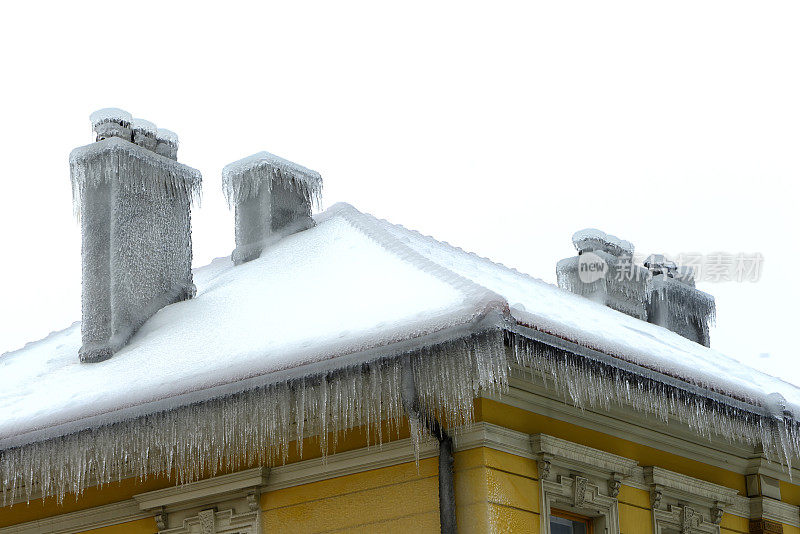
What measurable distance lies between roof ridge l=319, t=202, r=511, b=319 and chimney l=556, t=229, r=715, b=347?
384 cm

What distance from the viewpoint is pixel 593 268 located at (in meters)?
15.6

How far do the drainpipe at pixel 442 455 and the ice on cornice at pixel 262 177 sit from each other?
505cm

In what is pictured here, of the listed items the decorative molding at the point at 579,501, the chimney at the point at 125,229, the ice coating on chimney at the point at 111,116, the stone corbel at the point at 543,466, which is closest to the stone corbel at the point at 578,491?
the decorative molding at the point at 579,501

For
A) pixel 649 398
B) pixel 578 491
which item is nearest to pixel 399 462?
pixel 578 491

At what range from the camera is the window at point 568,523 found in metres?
10.0

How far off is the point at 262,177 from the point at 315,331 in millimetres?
4469

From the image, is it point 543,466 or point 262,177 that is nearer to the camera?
point 543,466

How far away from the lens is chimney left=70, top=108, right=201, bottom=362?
39.1ft

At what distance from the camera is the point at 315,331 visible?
9.44 metres

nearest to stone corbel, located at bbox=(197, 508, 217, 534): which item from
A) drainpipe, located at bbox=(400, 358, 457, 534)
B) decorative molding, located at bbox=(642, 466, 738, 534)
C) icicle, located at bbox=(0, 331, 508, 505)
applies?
icicle, located at bbox=(0, 331, 508, 505)

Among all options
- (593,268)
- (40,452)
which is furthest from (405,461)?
(593,268)

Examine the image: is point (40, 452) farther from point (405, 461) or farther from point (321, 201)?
point (321, 201)

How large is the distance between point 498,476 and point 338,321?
166 centimetres

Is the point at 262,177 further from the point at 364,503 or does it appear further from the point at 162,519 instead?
the point at 364,503
